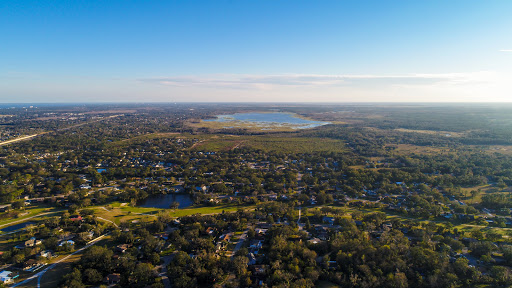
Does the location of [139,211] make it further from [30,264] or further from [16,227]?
[16,227]

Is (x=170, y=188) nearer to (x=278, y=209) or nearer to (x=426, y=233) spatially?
(x=278, y=209)

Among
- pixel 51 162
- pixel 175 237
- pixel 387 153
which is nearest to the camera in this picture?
pixel 175 237

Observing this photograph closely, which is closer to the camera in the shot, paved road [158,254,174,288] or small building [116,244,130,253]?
paved road [158,254,174,288]

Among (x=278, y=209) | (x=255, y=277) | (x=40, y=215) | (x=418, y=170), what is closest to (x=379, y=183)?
(x=418, y=170)

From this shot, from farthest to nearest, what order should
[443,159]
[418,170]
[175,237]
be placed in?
[443,159] → [418,170] → [175,237]

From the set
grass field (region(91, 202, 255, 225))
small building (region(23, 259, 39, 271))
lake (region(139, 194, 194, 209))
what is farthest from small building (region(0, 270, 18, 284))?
lake (region(139, 194, 194, 209))

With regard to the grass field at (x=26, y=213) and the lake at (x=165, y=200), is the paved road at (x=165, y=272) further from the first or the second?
the grass field at (x=26, y=213)

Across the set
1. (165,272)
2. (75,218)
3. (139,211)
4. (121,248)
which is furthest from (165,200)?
(165,272)

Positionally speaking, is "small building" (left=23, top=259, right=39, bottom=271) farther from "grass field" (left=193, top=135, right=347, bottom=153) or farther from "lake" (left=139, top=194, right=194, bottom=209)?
"grass field" (left=193, top=135, right=347, bottom=153)

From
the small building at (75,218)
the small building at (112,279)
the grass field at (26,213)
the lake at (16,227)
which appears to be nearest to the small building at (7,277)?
the small building at (112,279)
